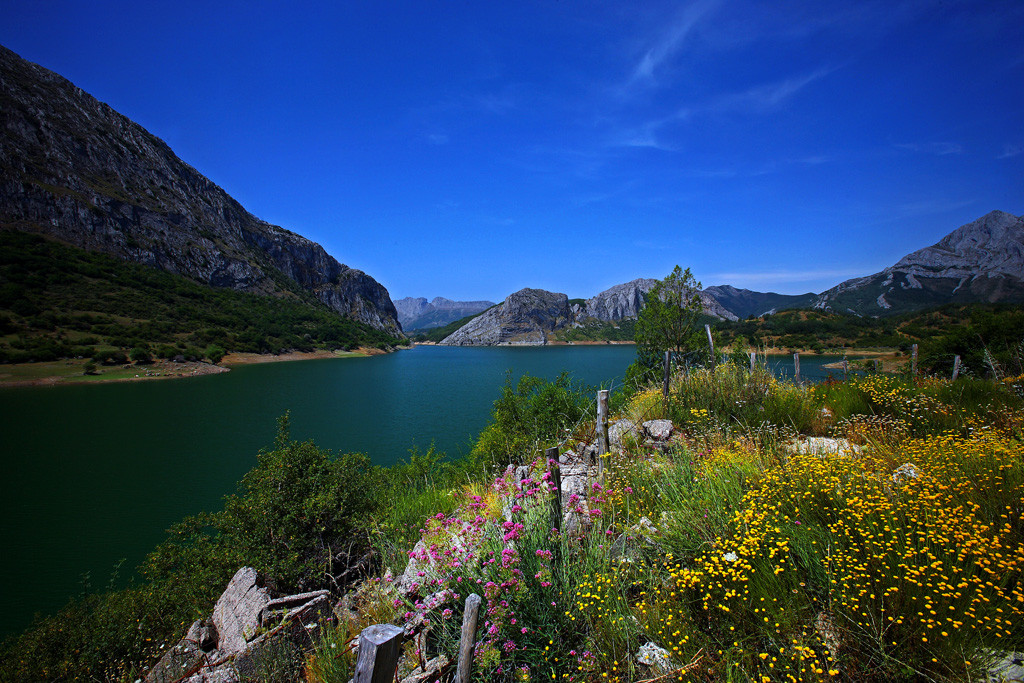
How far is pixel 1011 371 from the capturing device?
36.7 feet

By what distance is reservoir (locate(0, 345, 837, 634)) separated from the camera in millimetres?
11547

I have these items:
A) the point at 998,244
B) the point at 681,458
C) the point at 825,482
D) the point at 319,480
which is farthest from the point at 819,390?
the point at 998,244

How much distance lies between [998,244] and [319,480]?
236 metres

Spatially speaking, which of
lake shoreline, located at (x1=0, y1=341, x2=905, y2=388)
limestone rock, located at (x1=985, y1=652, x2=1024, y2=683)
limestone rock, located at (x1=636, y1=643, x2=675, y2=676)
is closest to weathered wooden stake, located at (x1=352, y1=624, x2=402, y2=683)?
limestone rock, located at (x1=636, y1=643, x2=675, y2=676)

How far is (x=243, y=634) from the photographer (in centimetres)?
467

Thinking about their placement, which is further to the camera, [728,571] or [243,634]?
[243,634]

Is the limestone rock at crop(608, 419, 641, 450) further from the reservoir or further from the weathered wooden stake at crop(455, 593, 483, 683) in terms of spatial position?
the weathered wooden stake at crop(455, 593, 483, 683)

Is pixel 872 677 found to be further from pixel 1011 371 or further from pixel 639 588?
pixel 1011 371

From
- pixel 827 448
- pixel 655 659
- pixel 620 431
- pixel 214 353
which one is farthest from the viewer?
pixel 214 353

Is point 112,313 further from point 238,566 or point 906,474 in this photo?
point 906,474

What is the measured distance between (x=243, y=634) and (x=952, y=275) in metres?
213

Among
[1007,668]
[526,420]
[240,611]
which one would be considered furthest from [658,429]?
[240,611]

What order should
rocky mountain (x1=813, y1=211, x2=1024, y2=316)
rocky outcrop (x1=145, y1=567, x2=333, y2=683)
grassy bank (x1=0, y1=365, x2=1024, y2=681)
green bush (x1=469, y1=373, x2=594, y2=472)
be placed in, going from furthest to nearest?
1. rocky mountain (x1=813, y1=211, x2=1024, y2=316)
2. green bush (x1=469, y1=373, x2=594, y2=472)
3. rocky outcrop (x1=145, y1=567, x2=333, y2=683)
4. grassy bank (x1=0, y1=365, x2=1024, y2=681)

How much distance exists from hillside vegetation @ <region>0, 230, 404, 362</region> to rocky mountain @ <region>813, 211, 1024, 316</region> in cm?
17474
